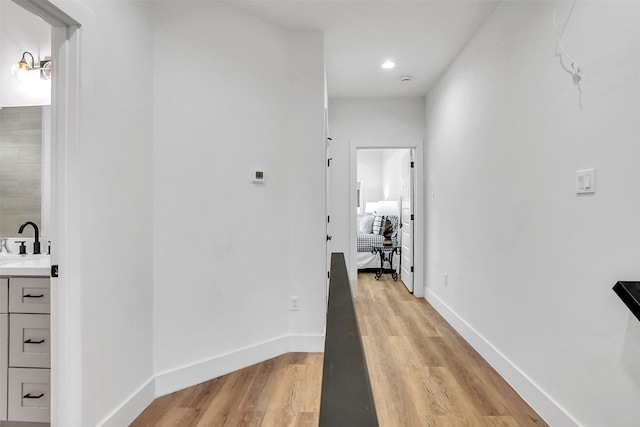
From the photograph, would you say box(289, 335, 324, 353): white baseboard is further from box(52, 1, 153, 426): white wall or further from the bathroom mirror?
the bathroom mirror

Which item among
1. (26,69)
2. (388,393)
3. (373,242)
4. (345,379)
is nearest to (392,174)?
(373,242)

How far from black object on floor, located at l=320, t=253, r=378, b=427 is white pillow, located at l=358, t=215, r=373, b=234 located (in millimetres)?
6166

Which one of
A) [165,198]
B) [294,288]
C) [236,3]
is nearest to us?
[165,198]

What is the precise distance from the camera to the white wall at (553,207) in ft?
4.49

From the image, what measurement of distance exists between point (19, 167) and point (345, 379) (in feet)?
9.00

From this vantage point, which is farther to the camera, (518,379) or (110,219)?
(518,379)

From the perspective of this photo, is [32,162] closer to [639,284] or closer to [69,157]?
[69,157]

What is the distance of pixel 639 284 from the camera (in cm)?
124

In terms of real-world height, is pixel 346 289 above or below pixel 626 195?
Answer: below

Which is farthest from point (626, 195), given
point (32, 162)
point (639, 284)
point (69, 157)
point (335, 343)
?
point (32, 162)

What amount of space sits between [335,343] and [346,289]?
0.31 metres

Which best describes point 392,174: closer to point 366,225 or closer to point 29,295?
point 366,225

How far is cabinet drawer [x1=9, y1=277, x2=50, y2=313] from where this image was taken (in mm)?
1652

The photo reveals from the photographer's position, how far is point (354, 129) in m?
4.58
